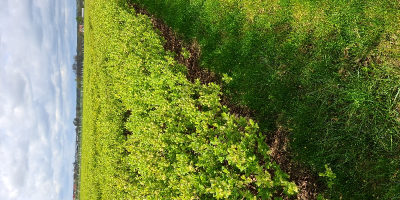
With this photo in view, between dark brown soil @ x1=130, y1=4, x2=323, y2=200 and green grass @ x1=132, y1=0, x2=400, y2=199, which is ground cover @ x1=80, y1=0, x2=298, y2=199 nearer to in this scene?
dark brown soil @ x1=130, y1=4, x2=323, y2=200

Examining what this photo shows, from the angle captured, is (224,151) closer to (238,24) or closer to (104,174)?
(238,24)

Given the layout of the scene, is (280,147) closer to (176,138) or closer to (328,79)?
(328,79)

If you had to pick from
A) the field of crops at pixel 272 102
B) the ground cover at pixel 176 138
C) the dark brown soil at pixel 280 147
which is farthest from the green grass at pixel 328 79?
the ground cover at pixel 176 138

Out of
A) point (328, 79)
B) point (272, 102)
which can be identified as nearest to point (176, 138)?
point (272, 102)

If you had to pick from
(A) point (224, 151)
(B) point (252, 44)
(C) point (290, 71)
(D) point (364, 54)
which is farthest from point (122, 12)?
(D) point (364, 54)

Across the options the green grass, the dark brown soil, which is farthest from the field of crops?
the dark brown soil

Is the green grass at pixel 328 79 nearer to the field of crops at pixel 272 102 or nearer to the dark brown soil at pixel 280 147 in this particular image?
the field of crops at pixel 272 102
